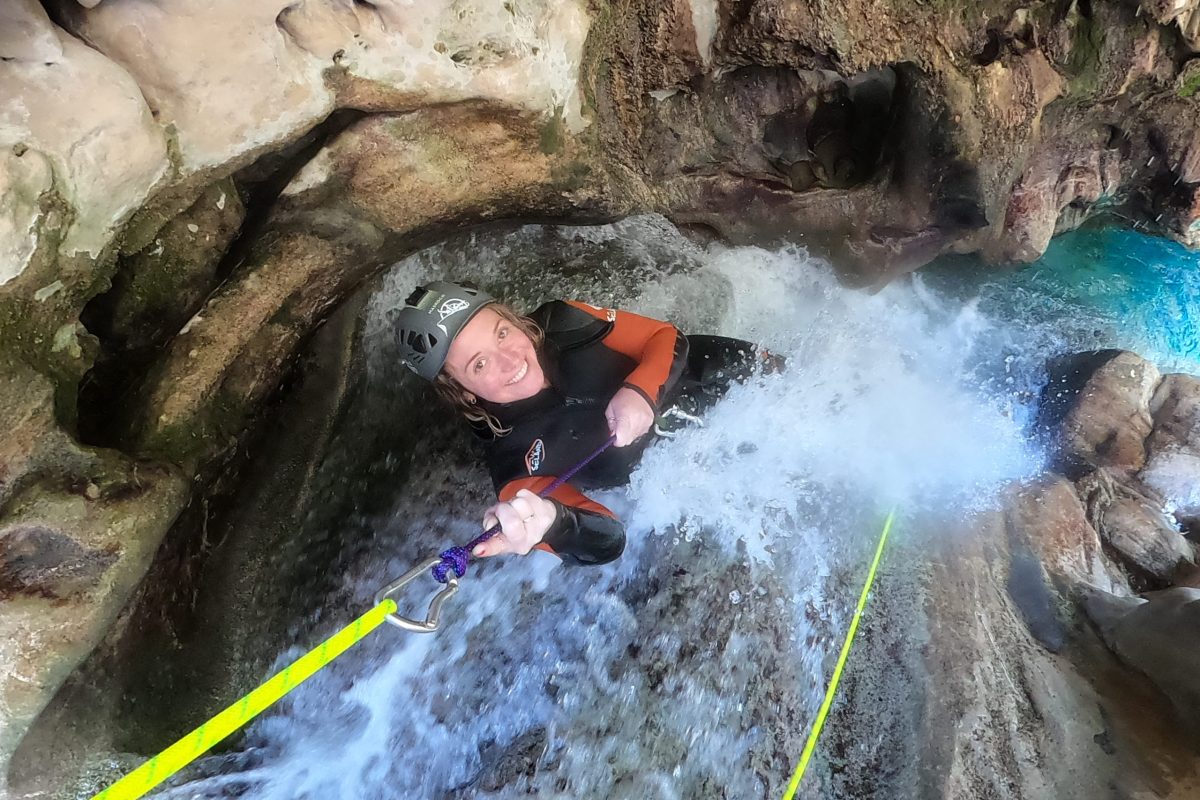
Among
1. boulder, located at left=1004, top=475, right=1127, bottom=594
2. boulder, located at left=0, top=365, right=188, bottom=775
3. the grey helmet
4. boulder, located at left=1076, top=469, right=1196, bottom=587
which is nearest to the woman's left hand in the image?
the grey helmet

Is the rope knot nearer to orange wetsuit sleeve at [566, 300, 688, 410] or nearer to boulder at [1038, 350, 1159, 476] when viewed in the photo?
orange wetsuit sleeve at [566, 300, 688, 410]

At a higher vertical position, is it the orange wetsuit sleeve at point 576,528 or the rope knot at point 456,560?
the rope knot at point 456,560

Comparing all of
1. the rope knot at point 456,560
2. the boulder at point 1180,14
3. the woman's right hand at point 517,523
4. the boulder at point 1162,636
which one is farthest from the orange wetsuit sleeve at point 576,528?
the boulder at point 1180,14

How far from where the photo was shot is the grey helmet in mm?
Result: 2355

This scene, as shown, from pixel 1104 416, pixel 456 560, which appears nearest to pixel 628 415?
pixel 456 560

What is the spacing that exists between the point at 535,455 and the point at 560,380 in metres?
0.30

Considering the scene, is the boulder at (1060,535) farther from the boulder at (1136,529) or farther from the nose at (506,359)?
the nose at (506,359)

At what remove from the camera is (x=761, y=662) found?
249 centimetres

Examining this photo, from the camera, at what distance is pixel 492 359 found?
2443mm

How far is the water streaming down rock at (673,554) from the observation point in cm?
240

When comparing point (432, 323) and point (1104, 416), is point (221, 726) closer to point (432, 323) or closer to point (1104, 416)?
point (432, 323)

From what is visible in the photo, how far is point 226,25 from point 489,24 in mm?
753

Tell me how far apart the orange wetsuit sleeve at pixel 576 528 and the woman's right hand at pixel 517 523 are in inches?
4.7

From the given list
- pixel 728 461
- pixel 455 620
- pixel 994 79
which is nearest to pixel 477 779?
pixel 455 620
